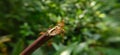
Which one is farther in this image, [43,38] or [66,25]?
[66,25]

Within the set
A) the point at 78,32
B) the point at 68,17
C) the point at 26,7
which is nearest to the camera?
the point at 68,17

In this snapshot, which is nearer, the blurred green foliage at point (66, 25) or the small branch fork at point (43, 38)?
the small branch fork at point (43, 38)

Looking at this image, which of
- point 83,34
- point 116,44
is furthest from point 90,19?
point 116,44

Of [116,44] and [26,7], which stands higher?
[26,7]

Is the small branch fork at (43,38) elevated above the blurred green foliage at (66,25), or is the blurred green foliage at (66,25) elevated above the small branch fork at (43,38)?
the blurred green foliage at (66,25)

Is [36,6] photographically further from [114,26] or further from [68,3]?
[114,26]

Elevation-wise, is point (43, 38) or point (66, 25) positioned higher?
point (66, 25)

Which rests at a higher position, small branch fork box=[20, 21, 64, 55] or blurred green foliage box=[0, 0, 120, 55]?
blurred green foliage box=[0, 0, 120, 55]

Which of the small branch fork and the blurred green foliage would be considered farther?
the blurred green foliage
